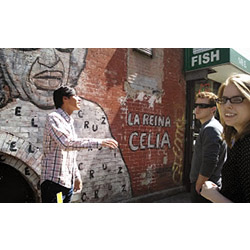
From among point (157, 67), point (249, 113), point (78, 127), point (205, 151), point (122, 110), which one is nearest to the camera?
point (249, 113)

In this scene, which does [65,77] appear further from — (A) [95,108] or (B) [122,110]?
(B) [122,110]

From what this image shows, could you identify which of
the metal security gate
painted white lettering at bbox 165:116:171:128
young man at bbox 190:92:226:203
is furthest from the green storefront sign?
the metal security gate

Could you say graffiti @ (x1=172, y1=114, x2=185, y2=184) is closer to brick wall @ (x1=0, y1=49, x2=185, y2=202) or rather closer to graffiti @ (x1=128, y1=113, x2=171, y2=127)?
brick wall @ (x1=0, y1=49, x2=185, y2=202)

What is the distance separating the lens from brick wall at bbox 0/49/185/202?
2848 millimetres

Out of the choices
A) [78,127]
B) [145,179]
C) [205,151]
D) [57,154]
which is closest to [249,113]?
[205,151]

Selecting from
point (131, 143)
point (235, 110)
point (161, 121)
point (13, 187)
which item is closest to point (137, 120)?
point (131, 143)

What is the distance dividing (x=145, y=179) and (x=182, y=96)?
248 cm

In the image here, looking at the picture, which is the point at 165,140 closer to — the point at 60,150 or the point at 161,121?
the point at 161,121

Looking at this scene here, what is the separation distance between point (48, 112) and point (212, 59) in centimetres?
380

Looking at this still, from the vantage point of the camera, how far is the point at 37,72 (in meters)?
3.05

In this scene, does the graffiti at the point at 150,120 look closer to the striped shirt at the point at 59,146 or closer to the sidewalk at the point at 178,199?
the sidewalk at the point at 178,199

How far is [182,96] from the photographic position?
17.9 ft

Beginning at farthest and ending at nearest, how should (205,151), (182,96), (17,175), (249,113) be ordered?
(182,96), (17,175), (205,151), (249,113)
